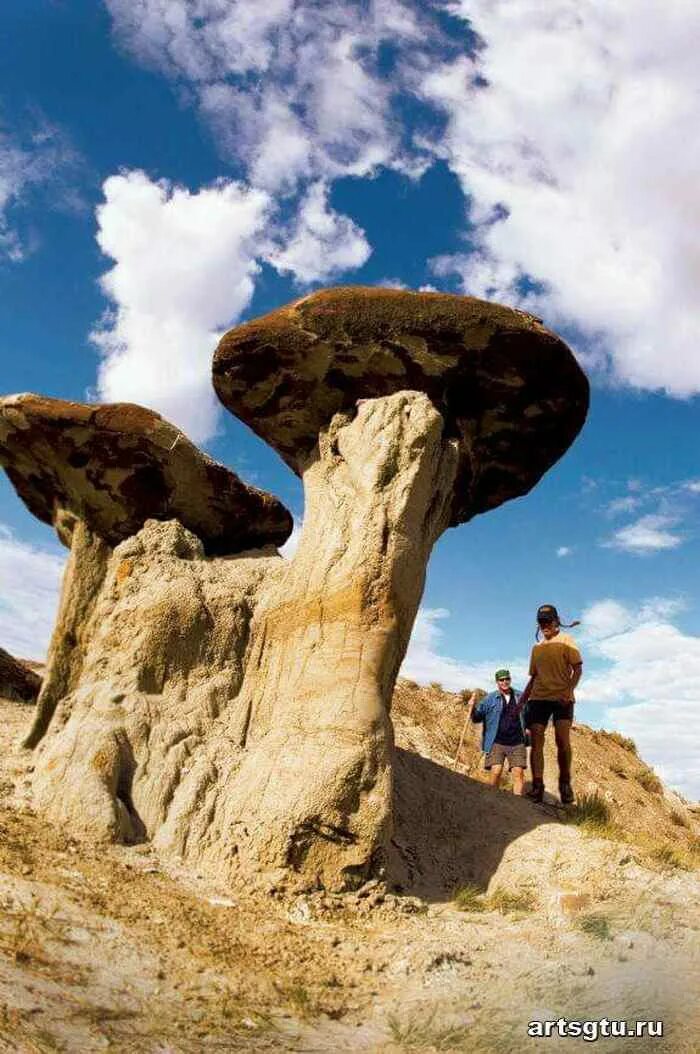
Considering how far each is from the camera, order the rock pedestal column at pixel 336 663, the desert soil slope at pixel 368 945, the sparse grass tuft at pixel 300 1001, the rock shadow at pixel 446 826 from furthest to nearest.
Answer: the rock shadow at pixel 446 826 < the rock pedestal column at pixel 336 663 < the sparse grass tuft at pixel 300 1001 < the desert soil slope at pixel 368 945

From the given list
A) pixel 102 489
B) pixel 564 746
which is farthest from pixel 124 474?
pixel 564 746

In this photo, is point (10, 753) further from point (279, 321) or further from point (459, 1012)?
point (459, 1012)

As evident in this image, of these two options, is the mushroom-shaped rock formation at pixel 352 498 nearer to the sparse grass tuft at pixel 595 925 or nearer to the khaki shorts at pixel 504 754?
the sparse grass tuft at pixel 595 925

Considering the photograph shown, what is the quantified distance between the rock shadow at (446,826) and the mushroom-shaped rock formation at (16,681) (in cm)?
670

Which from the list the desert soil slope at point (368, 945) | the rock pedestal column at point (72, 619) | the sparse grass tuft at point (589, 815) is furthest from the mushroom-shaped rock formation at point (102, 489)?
the sparse grass tuft at point (589, 815)

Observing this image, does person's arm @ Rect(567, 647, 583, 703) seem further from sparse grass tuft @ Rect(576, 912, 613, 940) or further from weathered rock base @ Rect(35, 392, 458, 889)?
sparse grass tuft @ Rect(576, 912, 613, 940)

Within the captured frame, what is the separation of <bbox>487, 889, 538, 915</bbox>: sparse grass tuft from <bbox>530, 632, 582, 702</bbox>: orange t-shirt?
2.25 m

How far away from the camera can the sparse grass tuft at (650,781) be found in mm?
17125

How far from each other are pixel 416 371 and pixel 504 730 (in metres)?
4.05

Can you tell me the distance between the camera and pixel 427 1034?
3578 mm

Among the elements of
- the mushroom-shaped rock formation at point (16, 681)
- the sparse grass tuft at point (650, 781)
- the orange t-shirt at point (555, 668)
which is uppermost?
the sparse grass tuft at point (650, 781)

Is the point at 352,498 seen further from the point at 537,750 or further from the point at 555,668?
the point at 537,750

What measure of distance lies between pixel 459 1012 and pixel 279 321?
5.62 meters

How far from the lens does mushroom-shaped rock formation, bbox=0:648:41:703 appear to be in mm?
11930
